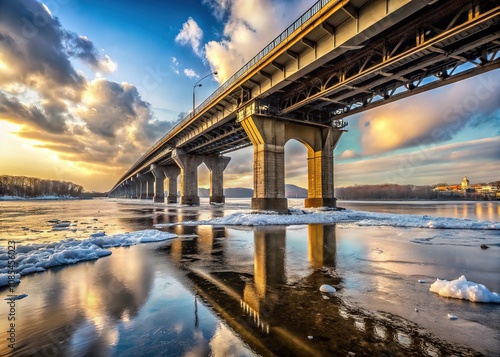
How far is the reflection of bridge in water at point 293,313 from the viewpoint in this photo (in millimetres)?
2803

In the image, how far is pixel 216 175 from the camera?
59.5m

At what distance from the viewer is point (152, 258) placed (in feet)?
24.6

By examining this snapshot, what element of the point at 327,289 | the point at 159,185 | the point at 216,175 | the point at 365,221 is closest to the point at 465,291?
the point at 327,289

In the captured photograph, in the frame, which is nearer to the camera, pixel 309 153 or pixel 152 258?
pixel 152 258

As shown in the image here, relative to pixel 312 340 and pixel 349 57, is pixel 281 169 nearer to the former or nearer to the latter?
pixel 349 57

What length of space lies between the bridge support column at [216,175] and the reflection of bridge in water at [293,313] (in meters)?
52.1

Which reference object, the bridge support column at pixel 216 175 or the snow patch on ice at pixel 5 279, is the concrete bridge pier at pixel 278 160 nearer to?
the snow patch on ice at pixel 5 279

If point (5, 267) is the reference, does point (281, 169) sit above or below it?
above

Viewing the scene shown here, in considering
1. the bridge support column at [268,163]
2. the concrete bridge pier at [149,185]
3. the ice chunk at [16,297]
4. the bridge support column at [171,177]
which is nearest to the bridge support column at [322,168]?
the bridge support column at [268,163]

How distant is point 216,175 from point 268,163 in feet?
118

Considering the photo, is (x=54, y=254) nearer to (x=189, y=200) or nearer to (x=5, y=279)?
(x=5, y=279)

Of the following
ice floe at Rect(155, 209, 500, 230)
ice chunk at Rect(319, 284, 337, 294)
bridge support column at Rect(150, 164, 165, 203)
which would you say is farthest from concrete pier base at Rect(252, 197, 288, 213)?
bridge support column at Rect(150, 164, 165, 203)

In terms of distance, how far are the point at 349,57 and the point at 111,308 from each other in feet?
66.0

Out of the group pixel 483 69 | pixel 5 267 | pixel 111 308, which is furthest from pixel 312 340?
pixel 483 69
